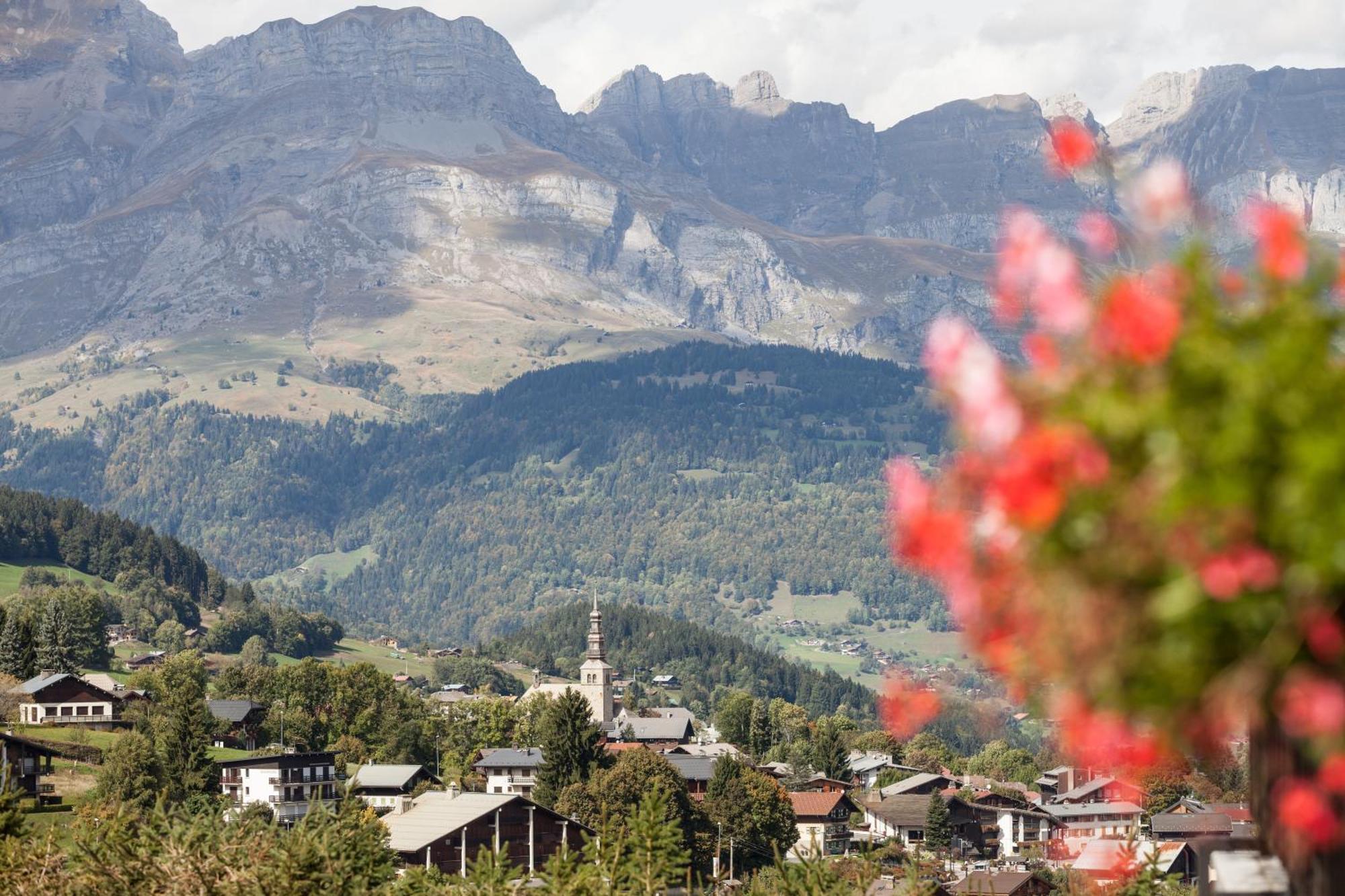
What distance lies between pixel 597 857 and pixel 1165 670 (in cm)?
2714

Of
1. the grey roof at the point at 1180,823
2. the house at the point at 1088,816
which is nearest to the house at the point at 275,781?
the grey roof at the point at 1180,823

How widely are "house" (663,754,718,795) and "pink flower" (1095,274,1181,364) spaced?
5821 inches

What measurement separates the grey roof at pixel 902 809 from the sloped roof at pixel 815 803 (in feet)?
11.7

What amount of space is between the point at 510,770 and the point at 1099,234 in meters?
160

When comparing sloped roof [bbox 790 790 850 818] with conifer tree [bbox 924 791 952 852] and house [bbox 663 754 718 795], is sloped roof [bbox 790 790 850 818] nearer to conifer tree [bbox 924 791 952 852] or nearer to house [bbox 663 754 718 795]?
house [bbox 663 754 718 795]

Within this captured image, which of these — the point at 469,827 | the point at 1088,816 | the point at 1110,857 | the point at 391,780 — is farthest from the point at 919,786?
the point at 1110,857

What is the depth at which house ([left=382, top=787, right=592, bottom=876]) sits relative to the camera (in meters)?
108

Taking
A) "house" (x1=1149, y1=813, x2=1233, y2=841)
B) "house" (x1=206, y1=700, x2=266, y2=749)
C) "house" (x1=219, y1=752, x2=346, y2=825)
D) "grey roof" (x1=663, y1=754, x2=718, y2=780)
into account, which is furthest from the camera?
"grey roof" (x1=663, y1=754, x2=718, y2=780)

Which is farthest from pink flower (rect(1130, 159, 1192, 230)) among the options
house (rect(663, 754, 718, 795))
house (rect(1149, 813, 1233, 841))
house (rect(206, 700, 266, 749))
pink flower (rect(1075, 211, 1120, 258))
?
house (rect(206, 700, 266, 749))

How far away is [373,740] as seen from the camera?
554 feet

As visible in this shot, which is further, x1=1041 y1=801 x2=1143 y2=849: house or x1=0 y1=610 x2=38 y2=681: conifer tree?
x1=0 y1=610 x2=38 y2=681: conifer tree

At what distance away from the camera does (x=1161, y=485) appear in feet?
21.1

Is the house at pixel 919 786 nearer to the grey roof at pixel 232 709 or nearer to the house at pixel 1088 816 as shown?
the house at pixel 1088 816

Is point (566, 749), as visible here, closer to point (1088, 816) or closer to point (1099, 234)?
point (1088, 816)
